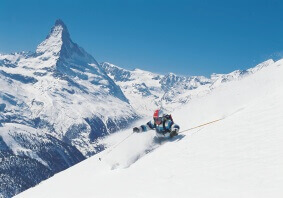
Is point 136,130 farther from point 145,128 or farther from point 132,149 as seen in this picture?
point 132,149

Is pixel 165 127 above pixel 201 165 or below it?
above

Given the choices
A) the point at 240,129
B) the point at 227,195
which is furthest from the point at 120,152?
the point at 227,195

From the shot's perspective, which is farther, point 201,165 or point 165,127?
point 165,127

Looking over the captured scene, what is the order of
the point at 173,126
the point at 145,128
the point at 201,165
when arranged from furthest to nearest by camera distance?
1. the point at 145,128
2. the point at 173,126
3. the point at 201,165

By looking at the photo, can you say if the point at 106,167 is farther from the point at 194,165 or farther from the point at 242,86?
the point at 242,86

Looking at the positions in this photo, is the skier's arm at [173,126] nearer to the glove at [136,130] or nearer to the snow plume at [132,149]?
the snow plume at [132,149]

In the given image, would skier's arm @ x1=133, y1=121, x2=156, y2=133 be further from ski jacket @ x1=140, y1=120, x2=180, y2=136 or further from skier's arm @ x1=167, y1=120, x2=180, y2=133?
skier's arm @ x1=167, y1=120, x2=180, y2=133

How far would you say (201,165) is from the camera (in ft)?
53.3

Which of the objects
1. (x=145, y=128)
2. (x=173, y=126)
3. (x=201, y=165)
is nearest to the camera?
(x=201, y=165)

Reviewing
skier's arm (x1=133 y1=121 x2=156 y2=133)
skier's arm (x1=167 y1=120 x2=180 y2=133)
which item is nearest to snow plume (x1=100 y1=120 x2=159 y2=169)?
skier's arm (x1=133 y1=121 x2=156 y2=133)

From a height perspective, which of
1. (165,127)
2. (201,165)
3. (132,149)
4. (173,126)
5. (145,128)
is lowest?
(201,165)

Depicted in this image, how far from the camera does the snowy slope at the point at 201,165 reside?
13359 mm

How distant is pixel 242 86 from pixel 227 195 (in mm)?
22626

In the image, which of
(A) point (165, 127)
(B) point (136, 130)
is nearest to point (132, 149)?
(B) point (136, 130)
